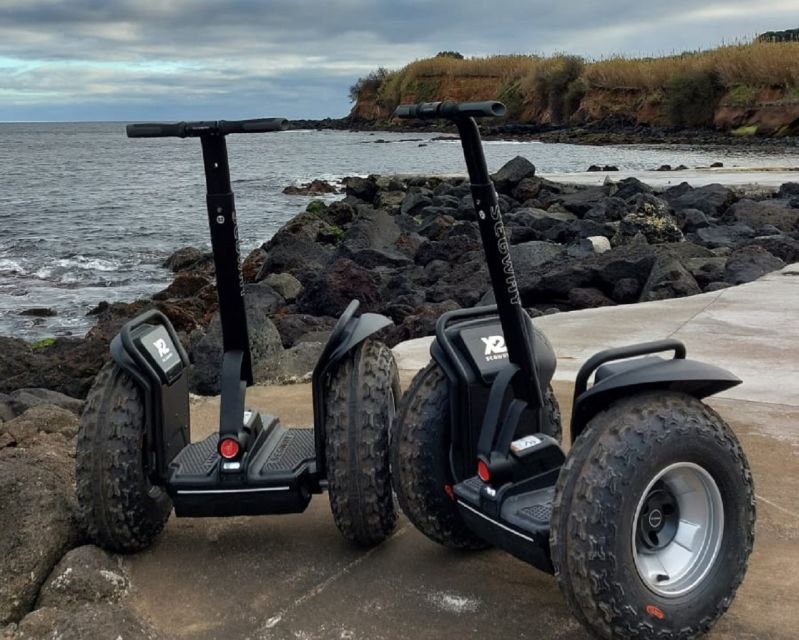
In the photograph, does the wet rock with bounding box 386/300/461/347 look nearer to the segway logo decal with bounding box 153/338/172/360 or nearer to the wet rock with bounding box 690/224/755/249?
the segway logo decal with bounding box 153/338/172/360

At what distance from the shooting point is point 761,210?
661 inches

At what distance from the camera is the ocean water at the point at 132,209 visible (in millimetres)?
18641

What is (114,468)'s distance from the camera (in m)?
3.94

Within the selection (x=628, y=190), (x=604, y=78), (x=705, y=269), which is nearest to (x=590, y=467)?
(x=705, y=269)

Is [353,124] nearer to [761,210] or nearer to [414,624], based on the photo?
[761,210]

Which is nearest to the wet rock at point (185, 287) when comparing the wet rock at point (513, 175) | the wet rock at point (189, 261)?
the wet rock at point (189, 261)

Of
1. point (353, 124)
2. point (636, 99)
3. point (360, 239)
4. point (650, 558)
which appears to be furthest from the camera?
point (353, 124)

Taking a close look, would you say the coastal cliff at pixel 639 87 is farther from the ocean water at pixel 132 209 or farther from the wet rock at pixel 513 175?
the wet rock at pixel 513 175

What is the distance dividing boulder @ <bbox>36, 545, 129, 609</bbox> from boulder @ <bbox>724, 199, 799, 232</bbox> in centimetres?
1405

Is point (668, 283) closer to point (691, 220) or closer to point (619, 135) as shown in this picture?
point (691, 220)

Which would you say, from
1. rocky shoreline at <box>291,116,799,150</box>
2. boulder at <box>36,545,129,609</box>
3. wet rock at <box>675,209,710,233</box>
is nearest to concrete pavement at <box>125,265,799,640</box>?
boulder at <box>36,545,129,609</box>

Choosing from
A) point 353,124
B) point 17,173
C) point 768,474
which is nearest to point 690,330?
point 768,474

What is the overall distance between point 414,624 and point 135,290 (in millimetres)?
15870

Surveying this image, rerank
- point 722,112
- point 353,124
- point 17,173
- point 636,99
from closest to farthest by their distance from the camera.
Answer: point 722,112 < point 17,173 < point 636,99 < point 353,124
